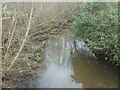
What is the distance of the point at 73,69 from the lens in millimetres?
7066

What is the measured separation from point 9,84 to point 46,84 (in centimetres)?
95

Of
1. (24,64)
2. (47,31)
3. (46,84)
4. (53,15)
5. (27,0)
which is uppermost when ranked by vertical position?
(27,0)

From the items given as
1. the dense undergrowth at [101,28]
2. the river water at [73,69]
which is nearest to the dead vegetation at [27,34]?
the river water at [73,69]

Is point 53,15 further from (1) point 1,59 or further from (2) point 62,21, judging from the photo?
(1) point 1,59

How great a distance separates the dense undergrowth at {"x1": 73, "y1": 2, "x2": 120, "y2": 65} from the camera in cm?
593

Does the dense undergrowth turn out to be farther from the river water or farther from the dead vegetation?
the dead vegetation

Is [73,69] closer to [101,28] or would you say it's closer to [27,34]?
[101,28]

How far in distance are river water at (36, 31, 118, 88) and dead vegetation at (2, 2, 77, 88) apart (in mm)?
320

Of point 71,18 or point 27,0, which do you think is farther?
point 71,18

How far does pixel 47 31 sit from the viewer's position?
914 cm

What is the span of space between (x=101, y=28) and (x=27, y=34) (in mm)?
2122

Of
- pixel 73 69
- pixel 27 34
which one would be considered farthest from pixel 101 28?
pixel 27 34

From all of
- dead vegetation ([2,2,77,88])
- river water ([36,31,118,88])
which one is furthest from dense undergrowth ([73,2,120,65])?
dead vegetation ([2,2,77,88])

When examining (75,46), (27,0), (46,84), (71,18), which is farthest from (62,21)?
(46,84)
